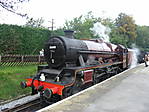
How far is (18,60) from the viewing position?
13.8 metres

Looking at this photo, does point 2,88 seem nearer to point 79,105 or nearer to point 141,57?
point 79,105

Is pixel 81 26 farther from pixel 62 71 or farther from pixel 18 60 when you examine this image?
pixel 62 71

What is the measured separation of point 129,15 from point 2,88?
34278 mm

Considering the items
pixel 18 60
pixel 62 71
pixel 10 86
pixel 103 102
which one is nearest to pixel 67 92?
pixel 62 71

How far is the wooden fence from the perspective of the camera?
1255 centimetres

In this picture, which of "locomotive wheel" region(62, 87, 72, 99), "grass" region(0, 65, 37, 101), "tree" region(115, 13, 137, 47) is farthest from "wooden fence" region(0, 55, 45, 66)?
"tree" region(115, 13, 137, 47)

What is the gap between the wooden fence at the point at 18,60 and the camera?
12555 millimetres

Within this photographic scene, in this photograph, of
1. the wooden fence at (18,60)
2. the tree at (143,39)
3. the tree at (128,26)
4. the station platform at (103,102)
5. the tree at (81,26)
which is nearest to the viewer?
the station platform at (103,102)

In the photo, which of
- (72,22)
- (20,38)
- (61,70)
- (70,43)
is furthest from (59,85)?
(72,22)

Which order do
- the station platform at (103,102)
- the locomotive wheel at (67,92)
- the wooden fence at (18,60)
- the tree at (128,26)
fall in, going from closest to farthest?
the station platform at (103,102) < the locomotive wheel at (67,92) < the wooden fence at (18,60) < the tree at (128,26)

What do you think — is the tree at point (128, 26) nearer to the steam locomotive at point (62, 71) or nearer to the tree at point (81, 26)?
the tree at point (81, 26)

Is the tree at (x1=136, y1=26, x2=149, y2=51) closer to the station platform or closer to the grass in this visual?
the grass

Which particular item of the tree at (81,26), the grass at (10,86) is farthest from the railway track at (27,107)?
the tree at (81,26)

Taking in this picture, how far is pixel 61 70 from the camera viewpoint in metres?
5.88
